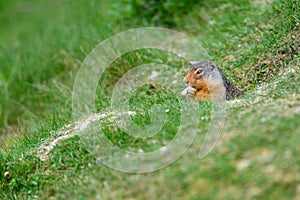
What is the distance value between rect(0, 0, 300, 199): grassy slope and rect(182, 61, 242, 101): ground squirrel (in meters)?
0.16

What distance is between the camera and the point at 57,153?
4566mm

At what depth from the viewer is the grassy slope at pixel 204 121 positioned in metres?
3.65

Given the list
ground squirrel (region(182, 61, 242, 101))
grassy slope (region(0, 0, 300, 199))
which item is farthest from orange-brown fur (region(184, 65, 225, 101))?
grassy slope (region(0, 0, 300, 199))

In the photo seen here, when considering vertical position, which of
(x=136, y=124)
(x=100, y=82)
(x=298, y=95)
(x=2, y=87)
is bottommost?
(x=2, y=87)

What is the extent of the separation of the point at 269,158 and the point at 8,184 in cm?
205

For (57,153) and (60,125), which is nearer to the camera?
(57,153)

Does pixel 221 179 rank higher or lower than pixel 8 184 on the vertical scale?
higher

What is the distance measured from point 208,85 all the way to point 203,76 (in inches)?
3.4

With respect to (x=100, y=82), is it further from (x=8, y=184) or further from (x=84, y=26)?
(x=8, y=184)

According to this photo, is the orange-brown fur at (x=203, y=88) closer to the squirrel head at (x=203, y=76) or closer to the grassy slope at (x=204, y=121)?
the squirrel head at (x=203, y=76)

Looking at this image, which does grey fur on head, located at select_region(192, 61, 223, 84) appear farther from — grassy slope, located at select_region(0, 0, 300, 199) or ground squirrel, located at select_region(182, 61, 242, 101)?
grassy slope, located at select_region(0, 0, 300, 199)

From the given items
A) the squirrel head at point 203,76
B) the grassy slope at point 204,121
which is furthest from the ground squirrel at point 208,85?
the grassy slope at point 204,121

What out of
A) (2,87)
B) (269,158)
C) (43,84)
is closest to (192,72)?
(269,158)

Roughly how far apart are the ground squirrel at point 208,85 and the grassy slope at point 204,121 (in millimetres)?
163
